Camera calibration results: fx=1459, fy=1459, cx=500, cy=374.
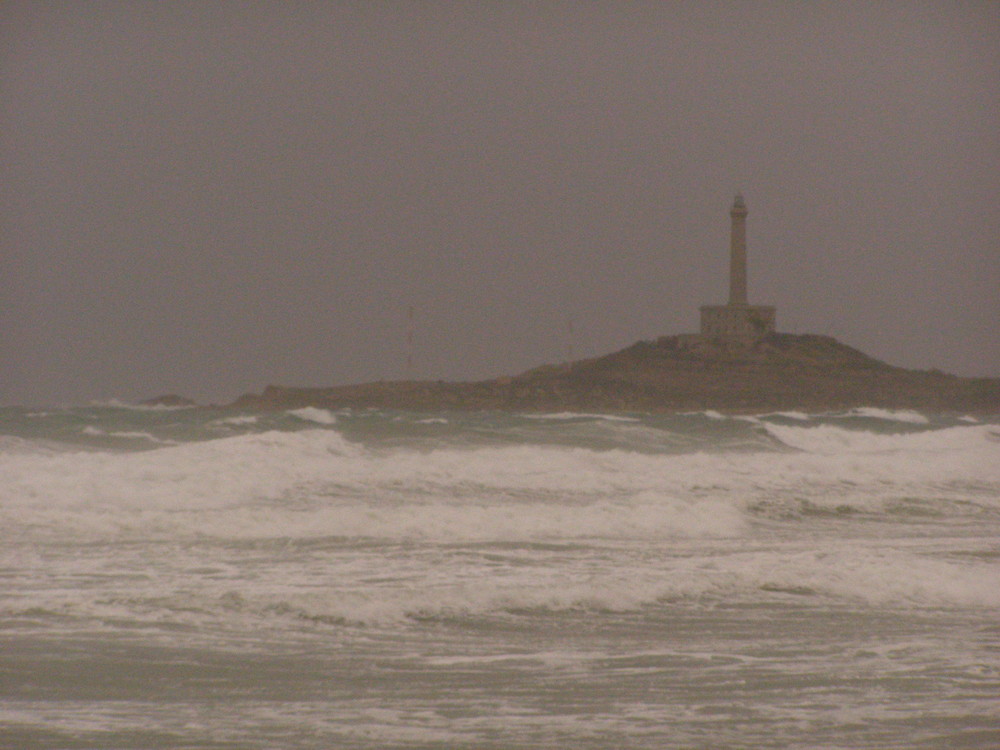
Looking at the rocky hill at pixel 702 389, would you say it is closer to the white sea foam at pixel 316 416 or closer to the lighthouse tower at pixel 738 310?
the lighthouse tower at pixel 738 310

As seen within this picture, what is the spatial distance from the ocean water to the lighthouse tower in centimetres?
6127

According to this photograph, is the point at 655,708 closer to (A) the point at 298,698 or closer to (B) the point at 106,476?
(A) the point at 298,698

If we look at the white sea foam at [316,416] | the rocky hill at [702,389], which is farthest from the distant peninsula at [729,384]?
the white sea foam at [316,416]

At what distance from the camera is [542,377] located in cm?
8044

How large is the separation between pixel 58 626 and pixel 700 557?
519 centimetres

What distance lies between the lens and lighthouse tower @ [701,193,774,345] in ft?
258

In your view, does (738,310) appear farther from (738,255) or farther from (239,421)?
(239,421)

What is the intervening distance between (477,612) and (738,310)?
71533 mm

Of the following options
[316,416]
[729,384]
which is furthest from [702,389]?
[316,416]

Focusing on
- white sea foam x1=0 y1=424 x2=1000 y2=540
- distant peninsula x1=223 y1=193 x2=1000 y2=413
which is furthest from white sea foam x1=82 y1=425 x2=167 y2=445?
distant peninsula x1=223 y1=193 x2=1000 y2=413

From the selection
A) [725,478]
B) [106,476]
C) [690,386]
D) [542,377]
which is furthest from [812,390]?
[106,476]

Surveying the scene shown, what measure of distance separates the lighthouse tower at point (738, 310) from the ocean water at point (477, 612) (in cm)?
6127

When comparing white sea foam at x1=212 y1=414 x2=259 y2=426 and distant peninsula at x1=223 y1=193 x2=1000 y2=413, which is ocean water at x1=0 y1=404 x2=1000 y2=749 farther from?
distant peninsula at x1=223 y1=193 x2=1000 y2=413

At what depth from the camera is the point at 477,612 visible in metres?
8.58
